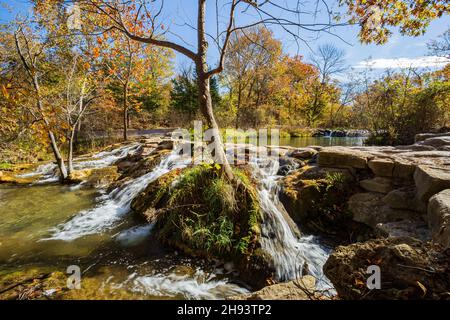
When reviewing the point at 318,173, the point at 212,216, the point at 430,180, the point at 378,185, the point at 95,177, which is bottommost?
the point at 95,177

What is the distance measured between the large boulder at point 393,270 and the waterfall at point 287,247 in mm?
1496

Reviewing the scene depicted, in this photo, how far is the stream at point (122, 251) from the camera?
274 cm

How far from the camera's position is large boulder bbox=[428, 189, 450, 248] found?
2.00 m

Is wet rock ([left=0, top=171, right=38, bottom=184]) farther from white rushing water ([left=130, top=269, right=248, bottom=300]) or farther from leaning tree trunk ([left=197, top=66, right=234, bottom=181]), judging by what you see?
leaning tree trunk ([left=197, top=66, right=234, bottom=181])

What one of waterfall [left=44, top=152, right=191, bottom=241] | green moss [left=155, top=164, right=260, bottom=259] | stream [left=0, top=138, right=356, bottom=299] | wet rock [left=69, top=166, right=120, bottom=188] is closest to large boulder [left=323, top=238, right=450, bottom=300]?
stream [left=0, top=138, right=356, bottom=299]

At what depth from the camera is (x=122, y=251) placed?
347cm

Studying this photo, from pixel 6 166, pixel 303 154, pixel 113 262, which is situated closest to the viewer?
pixel 113 262

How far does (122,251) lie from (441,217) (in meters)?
4.24

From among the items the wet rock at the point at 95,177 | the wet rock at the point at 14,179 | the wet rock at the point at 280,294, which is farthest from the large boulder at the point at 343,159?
the wet rock at the point at 14,179

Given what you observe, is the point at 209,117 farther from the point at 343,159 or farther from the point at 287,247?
the point at 343,159

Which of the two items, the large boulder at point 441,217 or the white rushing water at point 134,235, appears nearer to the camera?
the large boulder at point 441,217

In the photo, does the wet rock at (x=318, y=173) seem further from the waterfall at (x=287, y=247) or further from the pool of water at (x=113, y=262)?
the pool of water at (x=113, y=262)

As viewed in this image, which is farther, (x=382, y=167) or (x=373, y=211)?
→ (x=382, y=167)

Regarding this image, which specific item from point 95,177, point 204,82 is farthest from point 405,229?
point 95,177
